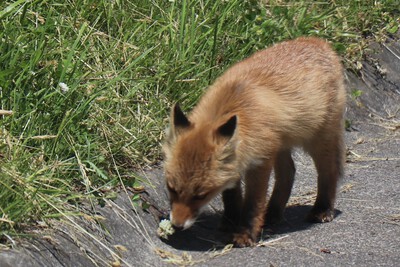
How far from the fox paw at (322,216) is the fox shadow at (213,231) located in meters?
0.05

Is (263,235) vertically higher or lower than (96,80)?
lower

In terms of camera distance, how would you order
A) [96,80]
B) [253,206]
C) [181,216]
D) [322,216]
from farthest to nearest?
[322,216] < [96,80] < [253,206] < [181,216]

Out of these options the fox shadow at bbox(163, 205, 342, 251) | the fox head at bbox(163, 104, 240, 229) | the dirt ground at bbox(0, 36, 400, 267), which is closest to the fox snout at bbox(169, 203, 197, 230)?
the fox head at bbox(163, 104, 240, 229)

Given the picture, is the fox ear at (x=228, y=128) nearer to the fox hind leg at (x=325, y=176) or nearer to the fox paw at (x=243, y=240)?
the fox paw at (x=243, y=240)

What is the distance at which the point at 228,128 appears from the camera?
612 cm

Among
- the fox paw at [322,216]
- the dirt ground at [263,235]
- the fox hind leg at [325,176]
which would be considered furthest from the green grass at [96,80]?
the fox paw at [322,216]

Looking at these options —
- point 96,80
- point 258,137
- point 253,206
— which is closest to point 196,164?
point 258,137

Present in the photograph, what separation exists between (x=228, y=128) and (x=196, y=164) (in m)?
0.34

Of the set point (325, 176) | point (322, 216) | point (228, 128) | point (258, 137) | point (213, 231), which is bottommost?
point (213, 231)

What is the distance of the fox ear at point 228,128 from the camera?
19.9 ft

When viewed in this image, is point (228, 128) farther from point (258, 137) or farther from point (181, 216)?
point (181, 216)

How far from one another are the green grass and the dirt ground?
19 centimetres

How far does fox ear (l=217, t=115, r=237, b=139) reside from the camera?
239 inches

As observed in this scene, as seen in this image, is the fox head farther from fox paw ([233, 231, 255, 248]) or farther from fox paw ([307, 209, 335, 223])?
fox paw ([307, 209, 335, 223])
